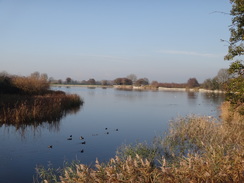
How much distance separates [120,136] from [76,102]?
612 inches

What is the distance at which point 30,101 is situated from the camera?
20.0 meters

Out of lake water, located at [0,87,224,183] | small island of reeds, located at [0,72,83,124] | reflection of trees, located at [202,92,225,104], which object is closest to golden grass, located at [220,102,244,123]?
lake water, located at [0,87,224,183]

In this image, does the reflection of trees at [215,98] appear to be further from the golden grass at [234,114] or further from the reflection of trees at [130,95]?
the golden grass at [234,114]

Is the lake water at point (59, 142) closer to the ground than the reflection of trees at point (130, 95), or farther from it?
closer to the ground

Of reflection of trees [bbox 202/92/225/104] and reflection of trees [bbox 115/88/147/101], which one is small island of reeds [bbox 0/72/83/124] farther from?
reflection of trees [bbox 202/92/225/104]

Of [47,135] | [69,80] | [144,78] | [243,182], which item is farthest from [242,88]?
[69,80]

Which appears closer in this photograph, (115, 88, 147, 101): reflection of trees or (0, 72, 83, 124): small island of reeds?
(0, 72, 83, 124): small island of reeds

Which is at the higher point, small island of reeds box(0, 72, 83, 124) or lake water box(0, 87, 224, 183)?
small island of reeds box(0, 72, 83, 124)

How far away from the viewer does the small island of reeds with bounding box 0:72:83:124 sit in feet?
53.0

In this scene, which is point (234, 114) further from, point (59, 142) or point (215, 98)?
point (215, 98)

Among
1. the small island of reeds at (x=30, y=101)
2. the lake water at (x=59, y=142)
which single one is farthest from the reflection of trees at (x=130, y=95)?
the lake water at (x=59, y=142)

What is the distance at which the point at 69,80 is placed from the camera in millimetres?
140750

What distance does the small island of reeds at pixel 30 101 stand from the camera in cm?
1614

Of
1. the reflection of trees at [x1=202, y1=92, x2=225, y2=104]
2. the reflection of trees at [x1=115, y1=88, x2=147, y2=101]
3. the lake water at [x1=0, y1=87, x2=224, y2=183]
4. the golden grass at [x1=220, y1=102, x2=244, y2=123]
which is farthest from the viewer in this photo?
the reflection of trees at [x1=115, y1=88, x2=147, y2=101]
